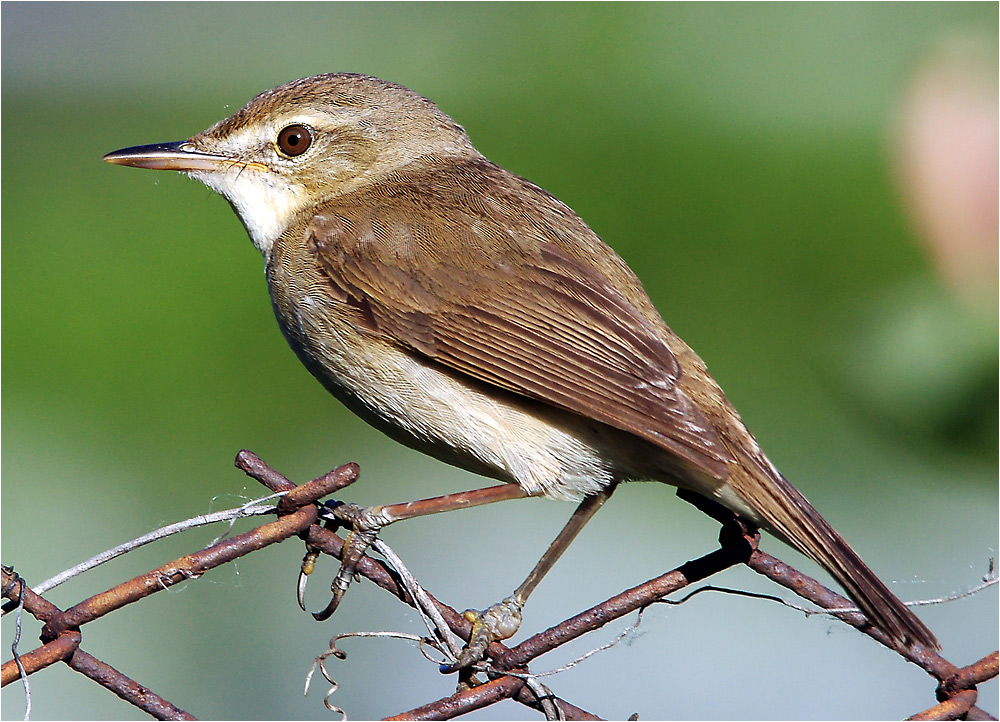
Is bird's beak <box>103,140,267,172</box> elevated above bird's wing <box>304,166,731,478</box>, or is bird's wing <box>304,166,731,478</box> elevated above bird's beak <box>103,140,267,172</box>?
bird's beak <box>103,140,267,172</box>

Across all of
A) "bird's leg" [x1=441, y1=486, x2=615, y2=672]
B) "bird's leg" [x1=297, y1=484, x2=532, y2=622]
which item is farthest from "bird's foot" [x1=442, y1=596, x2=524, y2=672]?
"bird's leg" [x1=297, y1=484, x2=532, y2=622]

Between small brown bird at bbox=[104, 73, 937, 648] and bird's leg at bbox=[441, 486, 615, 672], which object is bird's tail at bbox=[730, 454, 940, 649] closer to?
small brown bird at bbox=[104, 73, 937, 648]

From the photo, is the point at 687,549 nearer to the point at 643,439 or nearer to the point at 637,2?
the point at 643,439

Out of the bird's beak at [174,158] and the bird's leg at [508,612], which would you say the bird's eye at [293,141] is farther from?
the bird's leg at [508,612]

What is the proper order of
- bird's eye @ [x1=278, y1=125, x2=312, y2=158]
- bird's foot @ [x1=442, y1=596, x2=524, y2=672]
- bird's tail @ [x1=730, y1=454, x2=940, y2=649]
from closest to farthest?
bird's foot @ [x1=442, y1=596, x2=524, y2=672]
bird's tail @ [x1=730, y1=454, x2=940, y2=649]
bird's eye @ [x1=278, y1=125, x2=312, y2=158]

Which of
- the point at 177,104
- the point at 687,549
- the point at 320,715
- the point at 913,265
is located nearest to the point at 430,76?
the point at 177,104

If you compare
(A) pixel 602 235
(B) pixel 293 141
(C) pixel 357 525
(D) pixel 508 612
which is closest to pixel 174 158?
(B) pixel 293 141
